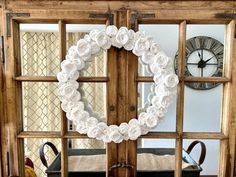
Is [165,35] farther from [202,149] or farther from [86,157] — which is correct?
[86,157]

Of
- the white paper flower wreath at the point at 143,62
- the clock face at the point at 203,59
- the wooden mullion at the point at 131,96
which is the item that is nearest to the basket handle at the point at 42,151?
the white paper flower wreath at the point at 143,62

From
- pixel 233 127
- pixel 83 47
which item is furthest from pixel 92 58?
pixel 233 127

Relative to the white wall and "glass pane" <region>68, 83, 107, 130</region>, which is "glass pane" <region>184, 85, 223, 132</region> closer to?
the white wall

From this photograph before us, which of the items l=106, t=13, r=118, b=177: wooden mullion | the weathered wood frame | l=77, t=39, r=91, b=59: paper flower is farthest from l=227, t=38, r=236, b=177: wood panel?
l=77, t=39, r=91, b=59: paper flower

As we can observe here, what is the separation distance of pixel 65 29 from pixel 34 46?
262 mm

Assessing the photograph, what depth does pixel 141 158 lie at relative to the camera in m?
1.19

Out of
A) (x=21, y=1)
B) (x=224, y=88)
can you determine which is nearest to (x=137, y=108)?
(x=224, y=88)

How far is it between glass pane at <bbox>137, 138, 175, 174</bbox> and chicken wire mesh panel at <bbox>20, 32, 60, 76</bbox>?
1.91 ft

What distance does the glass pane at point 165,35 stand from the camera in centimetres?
109

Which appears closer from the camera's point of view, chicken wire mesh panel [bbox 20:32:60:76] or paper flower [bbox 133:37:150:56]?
paper flower [bbox 133:37:150:56]

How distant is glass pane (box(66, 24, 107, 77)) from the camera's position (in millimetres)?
1062

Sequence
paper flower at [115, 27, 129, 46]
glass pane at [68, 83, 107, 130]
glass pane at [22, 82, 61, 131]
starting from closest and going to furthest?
paper flower at [115, 27, 129, 46]
glass pane at [68, 83, 107, 130]
glass pane at [22, 82, 61, 131]

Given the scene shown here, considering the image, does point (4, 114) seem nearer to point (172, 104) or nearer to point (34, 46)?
point (34, 46)

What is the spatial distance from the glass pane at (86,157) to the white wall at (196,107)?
0.23 m
